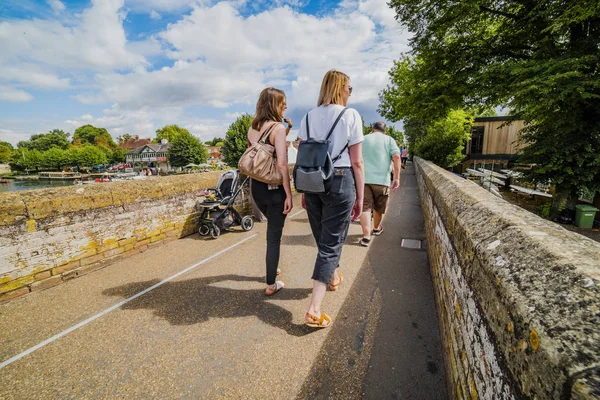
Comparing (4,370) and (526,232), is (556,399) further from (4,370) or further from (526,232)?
(4,370)

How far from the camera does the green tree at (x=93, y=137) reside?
113 meters

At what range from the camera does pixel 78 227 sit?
375cm

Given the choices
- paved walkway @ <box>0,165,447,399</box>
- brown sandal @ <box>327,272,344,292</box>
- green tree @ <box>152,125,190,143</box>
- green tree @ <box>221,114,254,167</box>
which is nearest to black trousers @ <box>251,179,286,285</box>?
paved walkway @ <box>0,165,447,399</box>

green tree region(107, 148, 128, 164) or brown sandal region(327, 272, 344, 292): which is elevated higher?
green tree region(107, 148, 128, 164)

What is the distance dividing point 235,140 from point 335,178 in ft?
135

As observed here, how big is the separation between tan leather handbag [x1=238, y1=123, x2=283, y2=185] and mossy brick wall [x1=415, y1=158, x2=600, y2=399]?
1.66 m

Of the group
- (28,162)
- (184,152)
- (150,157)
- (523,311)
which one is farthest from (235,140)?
(28,162)

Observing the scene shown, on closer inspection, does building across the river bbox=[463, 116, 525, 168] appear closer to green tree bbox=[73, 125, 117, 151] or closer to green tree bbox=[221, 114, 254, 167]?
green tree bbox=[221, 114, 254, 167]

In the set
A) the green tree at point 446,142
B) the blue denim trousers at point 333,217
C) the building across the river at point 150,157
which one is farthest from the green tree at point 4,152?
the blue denim trousers at point 333,217

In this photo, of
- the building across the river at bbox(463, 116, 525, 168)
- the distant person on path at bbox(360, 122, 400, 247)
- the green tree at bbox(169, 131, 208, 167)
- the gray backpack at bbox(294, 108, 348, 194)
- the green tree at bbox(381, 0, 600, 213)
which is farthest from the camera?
the green tree at bbox(169, 131, 208, 167)

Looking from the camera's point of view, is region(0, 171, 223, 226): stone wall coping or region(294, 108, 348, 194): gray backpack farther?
region(0, 171, 223, 226): stone wall coping

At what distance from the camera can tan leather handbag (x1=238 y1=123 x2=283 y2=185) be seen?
2631 mm

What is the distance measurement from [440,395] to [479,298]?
3.26ft

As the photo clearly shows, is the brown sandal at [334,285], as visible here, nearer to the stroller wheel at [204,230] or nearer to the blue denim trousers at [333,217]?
the blue denim trousers at [333,217]
